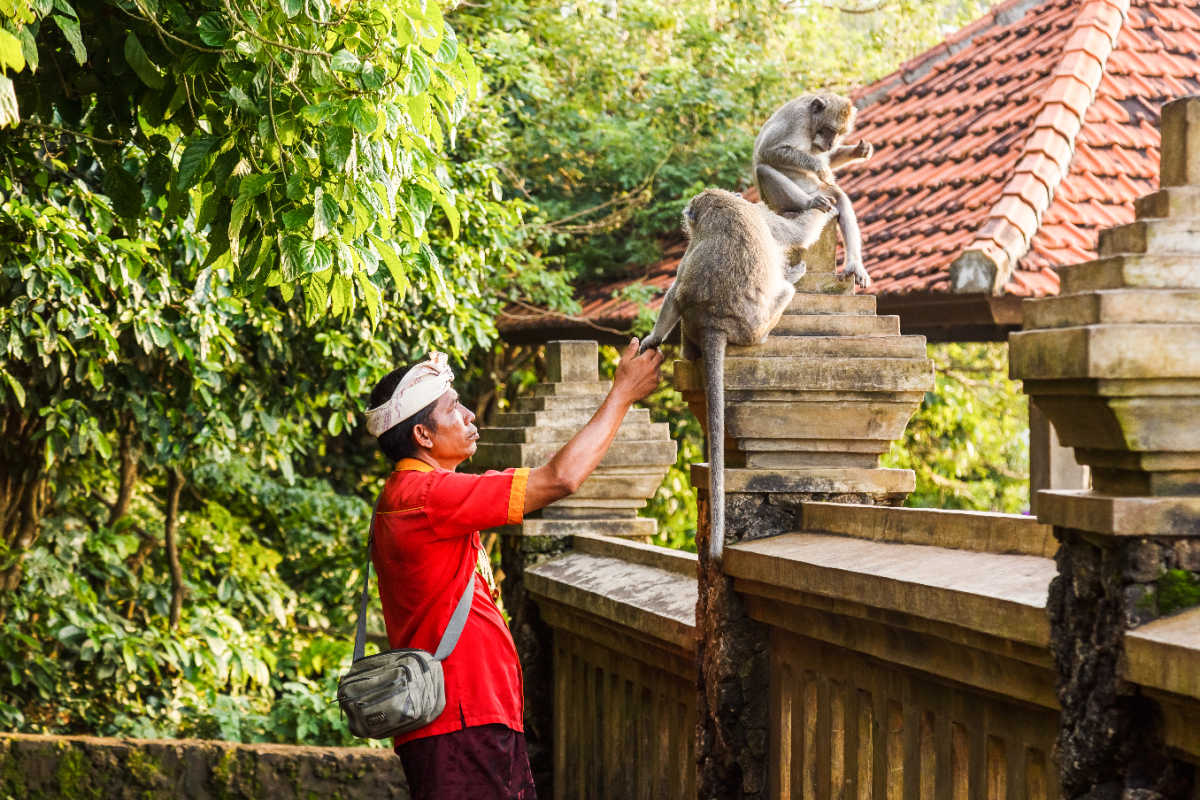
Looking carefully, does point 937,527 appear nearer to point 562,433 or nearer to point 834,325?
point 834,325

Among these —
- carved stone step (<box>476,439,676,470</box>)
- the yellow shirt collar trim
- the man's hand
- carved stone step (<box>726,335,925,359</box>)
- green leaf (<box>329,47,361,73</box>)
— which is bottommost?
carved stone step (<box>476,439,676,470</box>)

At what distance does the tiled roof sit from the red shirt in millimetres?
3858

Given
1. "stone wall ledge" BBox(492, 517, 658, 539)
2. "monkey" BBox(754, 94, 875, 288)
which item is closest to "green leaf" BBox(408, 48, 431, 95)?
"monkey" BBox(754, 94, 875, 288)

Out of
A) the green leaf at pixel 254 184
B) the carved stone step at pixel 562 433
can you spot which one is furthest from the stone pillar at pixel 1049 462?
the green leaf at pixel 254 184

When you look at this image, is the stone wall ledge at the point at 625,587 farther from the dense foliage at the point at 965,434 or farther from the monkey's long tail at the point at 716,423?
the dense foliage at the point at 965,434

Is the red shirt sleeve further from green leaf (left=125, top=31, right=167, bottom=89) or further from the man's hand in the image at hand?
green leaf (left=125, top=31, right=167, bottom=89)

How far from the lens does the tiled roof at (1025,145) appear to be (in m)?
6.98

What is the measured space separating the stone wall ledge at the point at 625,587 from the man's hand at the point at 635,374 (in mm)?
815

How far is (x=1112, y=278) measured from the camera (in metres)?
2.15

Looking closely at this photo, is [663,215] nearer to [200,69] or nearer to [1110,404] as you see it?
[200,69]

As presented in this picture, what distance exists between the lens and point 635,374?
11.6ft

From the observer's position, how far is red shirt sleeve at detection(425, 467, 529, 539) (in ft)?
10.9

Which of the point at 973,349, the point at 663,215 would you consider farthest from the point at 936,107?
the point at 973,349

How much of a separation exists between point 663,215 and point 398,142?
278 inches
